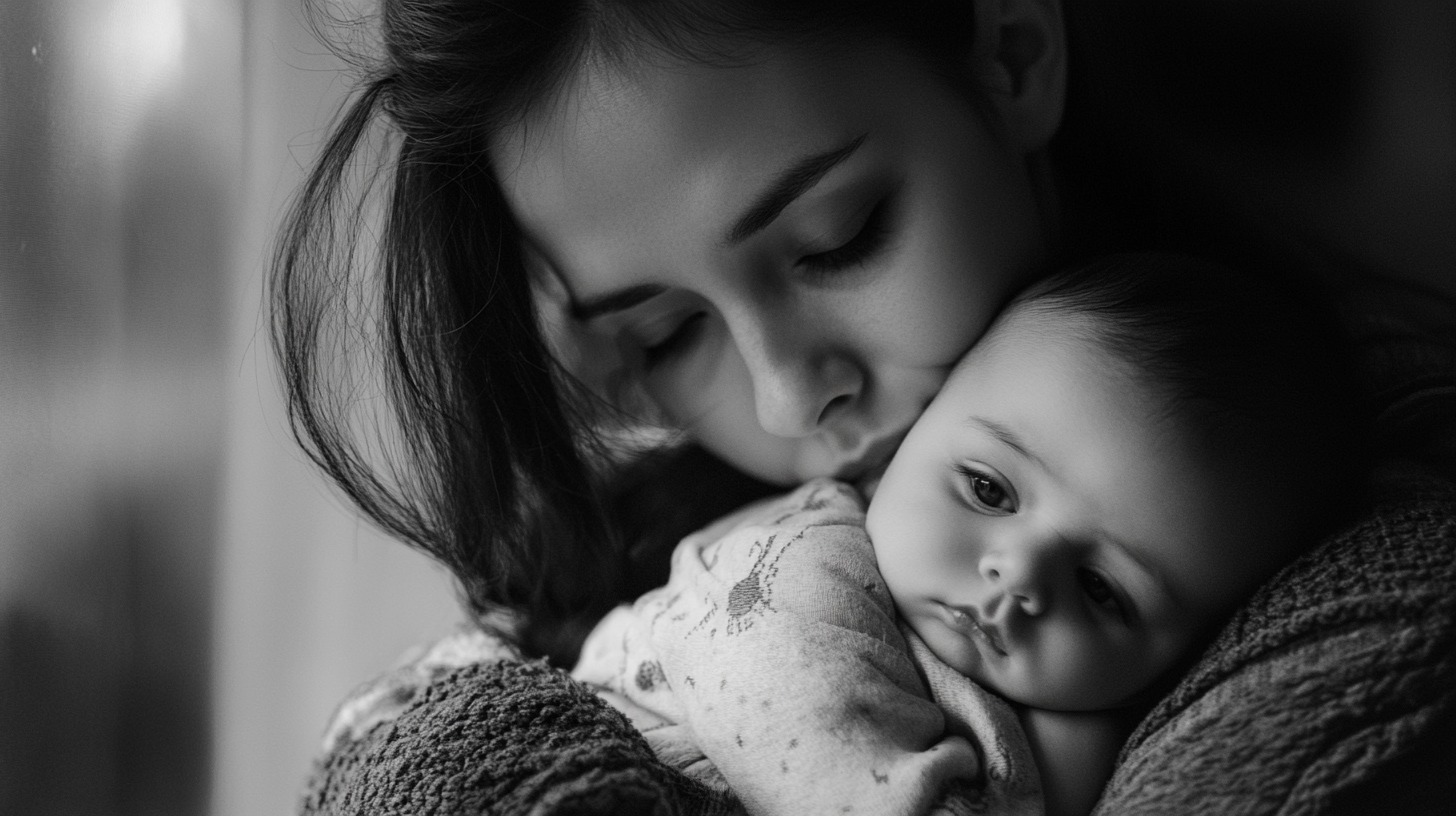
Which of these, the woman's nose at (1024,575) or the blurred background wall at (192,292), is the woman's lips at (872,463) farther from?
the blurred background wall at (192,292)

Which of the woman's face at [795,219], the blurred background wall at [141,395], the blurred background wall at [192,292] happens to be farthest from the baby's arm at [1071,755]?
the blurred background wall at [141,395]

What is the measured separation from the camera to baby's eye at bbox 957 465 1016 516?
71 centimetres

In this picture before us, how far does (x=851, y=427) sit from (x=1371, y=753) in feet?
1.33

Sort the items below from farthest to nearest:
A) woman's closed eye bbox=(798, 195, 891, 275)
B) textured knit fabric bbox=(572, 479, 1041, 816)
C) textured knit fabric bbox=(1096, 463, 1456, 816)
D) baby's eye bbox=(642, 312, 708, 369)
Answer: baby's eye bbox=(642, 312, 708, 369), woman's closed eye bbox=(798, 195, 891, 275), textured knit fabric bbox=(572, 479, 1041, 816), textured knit fabric bbox=(1096, 463, 1456, 816)

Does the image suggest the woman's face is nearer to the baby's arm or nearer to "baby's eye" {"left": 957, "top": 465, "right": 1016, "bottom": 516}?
"baby's eye" {"left": 957, "top": 465, "right": 1016, "bottom": 516}

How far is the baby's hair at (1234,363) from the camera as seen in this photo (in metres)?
0.68

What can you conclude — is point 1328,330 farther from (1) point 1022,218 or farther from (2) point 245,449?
(2) point 245,449

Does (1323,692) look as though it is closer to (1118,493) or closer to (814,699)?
(1118,493)

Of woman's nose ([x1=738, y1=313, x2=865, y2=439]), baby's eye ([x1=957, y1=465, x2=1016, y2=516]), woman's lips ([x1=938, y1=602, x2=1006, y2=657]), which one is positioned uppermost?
woman's nose ([x1=738, y1=313, x2=865, y2=439])

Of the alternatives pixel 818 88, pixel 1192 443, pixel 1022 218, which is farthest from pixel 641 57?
pixel 1192 443

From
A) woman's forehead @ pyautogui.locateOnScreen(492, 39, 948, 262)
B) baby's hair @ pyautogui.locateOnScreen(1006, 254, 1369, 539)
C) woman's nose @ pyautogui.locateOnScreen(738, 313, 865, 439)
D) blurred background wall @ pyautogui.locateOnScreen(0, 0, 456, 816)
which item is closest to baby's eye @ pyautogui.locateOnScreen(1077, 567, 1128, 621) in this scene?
baby's hair @ pyautogui.locateOnScreen(1006, 254, 1369, 539)

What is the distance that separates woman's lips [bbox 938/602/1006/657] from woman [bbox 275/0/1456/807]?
0.56ft

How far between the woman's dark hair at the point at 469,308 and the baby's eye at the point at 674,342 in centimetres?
10

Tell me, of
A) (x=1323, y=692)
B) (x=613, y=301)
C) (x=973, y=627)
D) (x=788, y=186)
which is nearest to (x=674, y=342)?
(x=613, y=301)
